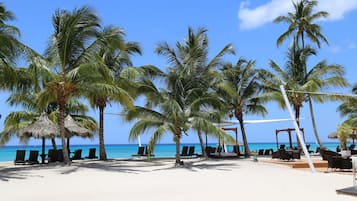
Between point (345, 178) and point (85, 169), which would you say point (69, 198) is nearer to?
point (85, 169)

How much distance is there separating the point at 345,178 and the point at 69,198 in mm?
7571

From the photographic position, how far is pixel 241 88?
66.9ft

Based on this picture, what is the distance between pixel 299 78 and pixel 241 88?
4.18 metres

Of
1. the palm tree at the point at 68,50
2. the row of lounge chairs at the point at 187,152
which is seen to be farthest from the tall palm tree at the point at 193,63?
the row of lounge chairs at the point at 187,152

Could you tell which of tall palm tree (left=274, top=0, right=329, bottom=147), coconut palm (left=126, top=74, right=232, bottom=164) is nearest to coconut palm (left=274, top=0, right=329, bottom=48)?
tall palm tree (left=274, top=0, right=329, bottom=147)

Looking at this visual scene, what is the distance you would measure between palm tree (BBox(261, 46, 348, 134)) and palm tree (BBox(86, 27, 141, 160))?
7.81 m

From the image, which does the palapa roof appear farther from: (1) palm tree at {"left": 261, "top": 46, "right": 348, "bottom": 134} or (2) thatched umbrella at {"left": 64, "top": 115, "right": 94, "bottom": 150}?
(1) palm tree at {"left": 261, "top": 46, "right": 348, "bottom": 134}

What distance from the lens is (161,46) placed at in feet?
A: 51.0

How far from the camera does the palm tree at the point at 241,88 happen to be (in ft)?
66.6

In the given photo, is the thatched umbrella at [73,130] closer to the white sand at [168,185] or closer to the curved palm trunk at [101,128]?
the curved palm trunk at [101,128]

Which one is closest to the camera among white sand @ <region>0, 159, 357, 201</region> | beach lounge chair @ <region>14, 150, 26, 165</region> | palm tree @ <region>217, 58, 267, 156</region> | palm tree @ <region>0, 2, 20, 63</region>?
white sand @ <region>0, 159, 357, 201</region>

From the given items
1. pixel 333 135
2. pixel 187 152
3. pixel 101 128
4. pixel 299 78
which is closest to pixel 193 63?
pixel 101 128

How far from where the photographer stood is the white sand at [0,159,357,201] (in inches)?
296

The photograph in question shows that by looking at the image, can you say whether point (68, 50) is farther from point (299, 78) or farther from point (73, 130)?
point (299, 78)
